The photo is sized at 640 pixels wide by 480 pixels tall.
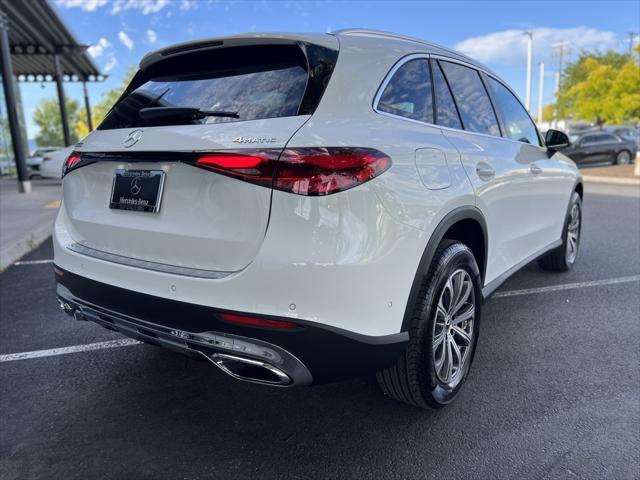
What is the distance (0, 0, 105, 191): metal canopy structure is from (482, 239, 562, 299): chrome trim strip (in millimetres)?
14058

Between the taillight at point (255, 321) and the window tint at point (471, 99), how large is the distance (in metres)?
1.80

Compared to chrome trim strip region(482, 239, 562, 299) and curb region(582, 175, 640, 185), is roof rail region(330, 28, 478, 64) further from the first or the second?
curb region(582, 175, 640, 185)

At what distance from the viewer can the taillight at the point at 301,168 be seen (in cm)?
194

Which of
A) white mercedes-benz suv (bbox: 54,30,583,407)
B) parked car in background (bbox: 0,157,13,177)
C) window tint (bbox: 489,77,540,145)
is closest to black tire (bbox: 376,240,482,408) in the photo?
white mercedes-benz suv (bbox: 54,30,583,407)

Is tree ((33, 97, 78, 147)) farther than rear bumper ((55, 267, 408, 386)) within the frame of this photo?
Yes

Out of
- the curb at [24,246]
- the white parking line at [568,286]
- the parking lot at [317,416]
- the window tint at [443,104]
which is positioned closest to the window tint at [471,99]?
the window tint at [443,104]

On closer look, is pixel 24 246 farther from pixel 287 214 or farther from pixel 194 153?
pixel 287 214

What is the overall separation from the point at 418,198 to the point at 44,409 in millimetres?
2248

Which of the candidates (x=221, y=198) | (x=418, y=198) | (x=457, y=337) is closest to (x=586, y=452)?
(x=457, y=337)

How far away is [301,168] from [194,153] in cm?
47

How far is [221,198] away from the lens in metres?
2.04

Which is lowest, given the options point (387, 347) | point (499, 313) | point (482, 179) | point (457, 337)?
point (499, 313)

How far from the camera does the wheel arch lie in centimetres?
226

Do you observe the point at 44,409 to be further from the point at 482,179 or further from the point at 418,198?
the point at 482,179
